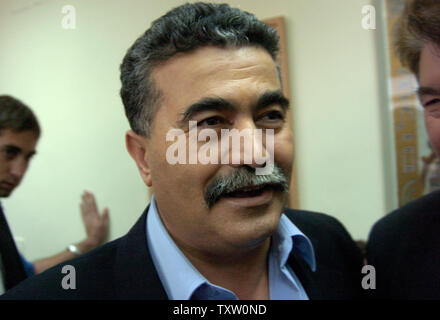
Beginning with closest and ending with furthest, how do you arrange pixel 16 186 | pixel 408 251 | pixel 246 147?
pixel 246 147, pixel 16 186, pixel 408 251

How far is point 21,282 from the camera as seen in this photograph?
0.62m

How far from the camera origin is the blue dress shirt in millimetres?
621

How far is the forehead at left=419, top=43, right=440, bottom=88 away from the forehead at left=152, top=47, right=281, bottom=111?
363mm

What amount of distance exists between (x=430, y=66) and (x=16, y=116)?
34.0 inches

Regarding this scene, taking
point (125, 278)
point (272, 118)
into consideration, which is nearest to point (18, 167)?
point (125, 278)

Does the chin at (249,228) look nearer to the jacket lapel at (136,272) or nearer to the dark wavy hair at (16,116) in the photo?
the jacket lapel at (136,272)

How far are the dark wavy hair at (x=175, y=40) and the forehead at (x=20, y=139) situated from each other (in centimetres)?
21

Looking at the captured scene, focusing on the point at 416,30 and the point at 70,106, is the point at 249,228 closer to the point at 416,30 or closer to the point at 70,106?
the point at 70,106

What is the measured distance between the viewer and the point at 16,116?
647 millimetres

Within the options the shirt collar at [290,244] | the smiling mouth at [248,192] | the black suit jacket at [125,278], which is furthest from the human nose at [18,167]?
the shirt collar at [290,244]

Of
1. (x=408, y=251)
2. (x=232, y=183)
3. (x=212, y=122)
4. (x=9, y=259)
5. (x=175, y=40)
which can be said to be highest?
(x=175, y=40)

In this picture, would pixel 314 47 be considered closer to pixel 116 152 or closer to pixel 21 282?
pixel 116 152

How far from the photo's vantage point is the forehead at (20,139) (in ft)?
1.98
